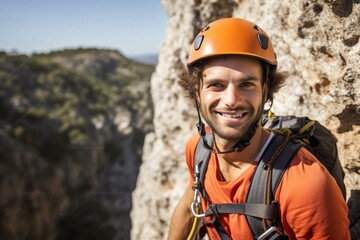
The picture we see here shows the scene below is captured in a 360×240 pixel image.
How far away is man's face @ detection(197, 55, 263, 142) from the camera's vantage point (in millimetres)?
2715

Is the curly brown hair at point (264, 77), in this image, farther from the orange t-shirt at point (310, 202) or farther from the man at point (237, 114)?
the orange t-shirt at point (310, 202)

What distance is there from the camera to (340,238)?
2.29 m

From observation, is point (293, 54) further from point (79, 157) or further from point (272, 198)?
point (79, 157)

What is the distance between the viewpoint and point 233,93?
2703mm

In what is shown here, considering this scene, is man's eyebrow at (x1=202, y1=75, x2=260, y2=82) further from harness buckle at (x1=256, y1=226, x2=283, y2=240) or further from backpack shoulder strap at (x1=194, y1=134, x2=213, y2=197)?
harness buckle at (x1=256, y1=226, x2=283, y2=240)

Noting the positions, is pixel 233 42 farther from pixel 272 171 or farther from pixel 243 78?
pixel 272 171

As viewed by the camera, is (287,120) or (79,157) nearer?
(287,120)

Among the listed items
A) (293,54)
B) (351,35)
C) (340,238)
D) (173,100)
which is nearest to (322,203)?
(340,238)

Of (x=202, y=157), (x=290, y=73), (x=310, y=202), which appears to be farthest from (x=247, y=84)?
(x=290, y=73)

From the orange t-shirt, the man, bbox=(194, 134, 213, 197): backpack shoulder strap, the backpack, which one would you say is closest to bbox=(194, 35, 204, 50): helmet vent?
the man

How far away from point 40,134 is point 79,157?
15.1 ft

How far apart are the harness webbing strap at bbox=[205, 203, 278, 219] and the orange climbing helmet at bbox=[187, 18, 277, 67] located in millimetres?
1237

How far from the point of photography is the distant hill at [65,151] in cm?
2811

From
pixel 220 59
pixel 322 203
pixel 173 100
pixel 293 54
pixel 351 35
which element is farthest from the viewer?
pixel 173 100
